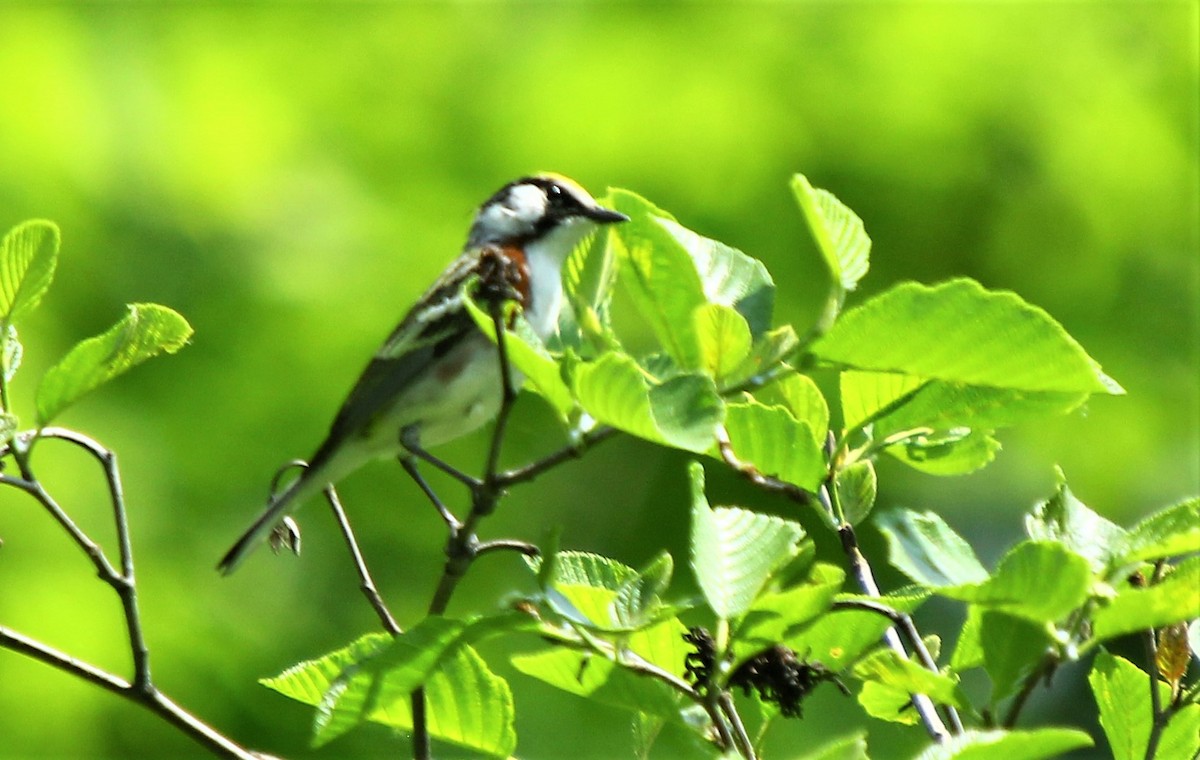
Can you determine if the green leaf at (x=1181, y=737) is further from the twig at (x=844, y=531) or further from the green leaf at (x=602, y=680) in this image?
the green leaf at (x=602, y=680)

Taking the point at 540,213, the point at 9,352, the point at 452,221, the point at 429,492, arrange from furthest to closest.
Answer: the point at 452,221 → the point at 540,213 → the point at 429,492 → the point at 9,352

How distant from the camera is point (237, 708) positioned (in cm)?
402

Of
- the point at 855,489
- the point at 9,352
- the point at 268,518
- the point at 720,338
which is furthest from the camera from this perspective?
the point at 268,518

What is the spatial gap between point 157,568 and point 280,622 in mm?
426

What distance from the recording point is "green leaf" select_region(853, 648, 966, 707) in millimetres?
932

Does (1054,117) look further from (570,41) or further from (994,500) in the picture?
(570,41)

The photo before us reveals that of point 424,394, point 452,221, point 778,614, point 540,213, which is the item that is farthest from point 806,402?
point 452,221

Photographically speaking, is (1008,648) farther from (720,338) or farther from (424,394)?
(424,394)

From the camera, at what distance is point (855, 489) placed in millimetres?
1104

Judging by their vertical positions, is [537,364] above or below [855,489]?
above

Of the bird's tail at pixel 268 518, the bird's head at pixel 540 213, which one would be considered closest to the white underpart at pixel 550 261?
the bird's head at pixel 540 213

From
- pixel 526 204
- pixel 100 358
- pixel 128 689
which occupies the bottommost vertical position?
pixel 526 204

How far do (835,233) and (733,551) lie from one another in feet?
0.80

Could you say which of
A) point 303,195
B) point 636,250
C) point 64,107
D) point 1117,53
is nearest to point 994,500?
point 1117,53
